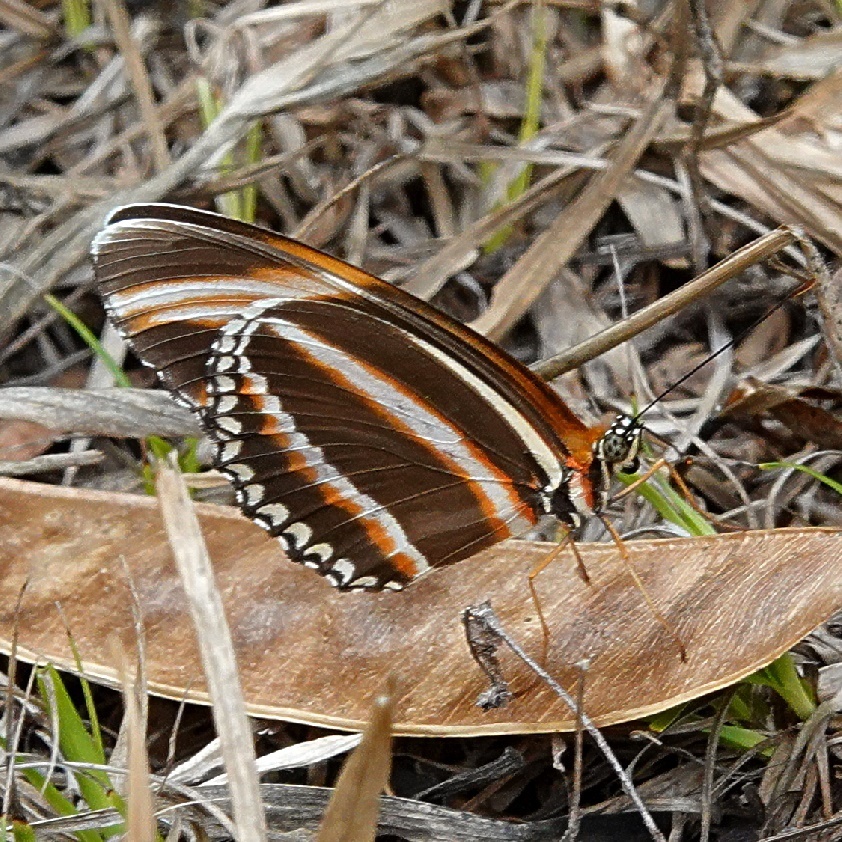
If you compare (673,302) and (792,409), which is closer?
(673,302)

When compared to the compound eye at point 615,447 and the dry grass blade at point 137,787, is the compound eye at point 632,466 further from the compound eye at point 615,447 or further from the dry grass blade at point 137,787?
the dry grass blade at point 137,787

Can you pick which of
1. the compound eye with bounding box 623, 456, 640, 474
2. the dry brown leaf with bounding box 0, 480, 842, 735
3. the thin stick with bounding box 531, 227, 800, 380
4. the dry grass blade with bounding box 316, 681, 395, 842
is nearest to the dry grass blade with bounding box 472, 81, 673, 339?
the thin stick with bounding box 531, 227, 800, 380

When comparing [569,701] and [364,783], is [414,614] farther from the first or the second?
[364,783]

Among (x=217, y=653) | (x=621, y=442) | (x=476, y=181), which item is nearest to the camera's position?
(x=217, y=653)

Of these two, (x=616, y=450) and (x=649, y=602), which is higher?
(x=616, y=450)

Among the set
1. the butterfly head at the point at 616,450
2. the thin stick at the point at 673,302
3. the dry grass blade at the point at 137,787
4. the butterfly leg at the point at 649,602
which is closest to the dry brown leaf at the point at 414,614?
the butterfly leg at the point at 649,602

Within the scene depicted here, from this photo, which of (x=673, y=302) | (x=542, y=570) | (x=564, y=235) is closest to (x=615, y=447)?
(x=542, y=570)

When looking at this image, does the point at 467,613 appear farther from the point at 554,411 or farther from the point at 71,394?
the point at 71,394
